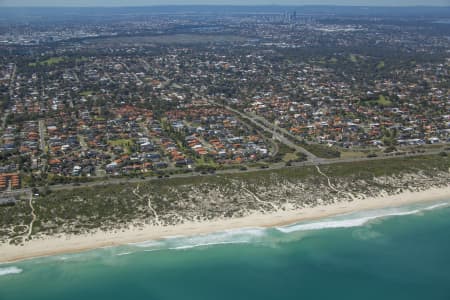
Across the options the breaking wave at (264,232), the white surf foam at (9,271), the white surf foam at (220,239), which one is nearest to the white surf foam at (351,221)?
the breaking wave at (264,232)

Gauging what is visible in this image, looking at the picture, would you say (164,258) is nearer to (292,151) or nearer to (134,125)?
(292,151)

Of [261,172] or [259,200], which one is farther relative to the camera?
[261,172]

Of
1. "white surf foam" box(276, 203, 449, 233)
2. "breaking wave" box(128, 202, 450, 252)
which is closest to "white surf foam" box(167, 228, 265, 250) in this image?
"breaking wave" box(128, 202, 450, 252)

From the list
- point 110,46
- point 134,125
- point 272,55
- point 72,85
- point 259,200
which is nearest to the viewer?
point 259,200

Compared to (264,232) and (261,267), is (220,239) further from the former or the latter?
(261,267)

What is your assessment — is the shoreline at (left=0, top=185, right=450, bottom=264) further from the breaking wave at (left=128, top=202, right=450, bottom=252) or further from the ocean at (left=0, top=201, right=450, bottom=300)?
the ocean at (left=0, top=201, right=450, bottom=300)

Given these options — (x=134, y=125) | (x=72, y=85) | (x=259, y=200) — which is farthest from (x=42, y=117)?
(x=259, y=200)
